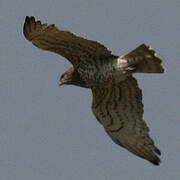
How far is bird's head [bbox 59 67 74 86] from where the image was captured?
54.1 ft

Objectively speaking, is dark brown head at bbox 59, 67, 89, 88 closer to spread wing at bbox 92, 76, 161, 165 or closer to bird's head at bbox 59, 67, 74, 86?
bird's head at bbox 59, 67, 74, 86

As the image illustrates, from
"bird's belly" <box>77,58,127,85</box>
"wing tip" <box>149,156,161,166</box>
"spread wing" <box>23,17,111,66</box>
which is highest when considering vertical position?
"spread wing" <box>23,17,111,66</box>

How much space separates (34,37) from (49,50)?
507mm

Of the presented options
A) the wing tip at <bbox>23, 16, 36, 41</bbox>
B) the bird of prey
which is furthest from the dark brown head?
the wing tip at <bbox>23, 16, 36, 41</bbox>

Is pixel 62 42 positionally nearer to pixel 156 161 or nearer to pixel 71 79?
pixel 71 79

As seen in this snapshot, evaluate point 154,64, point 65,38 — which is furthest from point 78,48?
point 154,64

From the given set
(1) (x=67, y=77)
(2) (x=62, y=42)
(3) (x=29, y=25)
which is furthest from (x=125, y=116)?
(3) (x=29, y=25)

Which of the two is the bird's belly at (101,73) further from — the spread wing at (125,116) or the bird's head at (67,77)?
the spread wing at (125,116)

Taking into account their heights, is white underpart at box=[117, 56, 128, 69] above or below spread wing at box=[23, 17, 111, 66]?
below

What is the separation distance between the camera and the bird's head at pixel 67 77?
16.5 metres

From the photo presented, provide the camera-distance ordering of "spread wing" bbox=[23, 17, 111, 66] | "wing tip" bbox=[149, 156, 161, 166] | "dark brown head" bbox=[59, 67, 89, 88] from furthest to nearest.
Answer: "dark brown head" bbox=[59, 67, 89, 88] < "wing tip" bbox=[149, 156, 161, 166] < "spread wing" bbox=[23, 17, 111, 66]

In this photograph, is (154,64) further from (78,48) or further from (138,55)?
(78,48)

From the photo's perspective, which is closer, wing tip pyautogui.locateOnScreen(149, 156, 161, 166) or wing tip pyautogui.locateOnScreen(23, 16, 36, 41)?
wing tip pyautogui.locateOnScreen(23, 16, 36, 41)

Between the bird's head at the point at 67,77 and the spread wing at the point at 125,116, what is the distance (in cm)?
56
